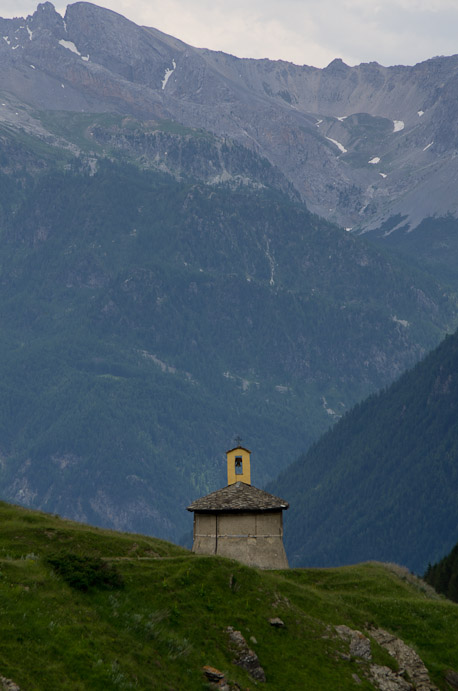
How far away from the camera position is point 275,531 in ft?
252

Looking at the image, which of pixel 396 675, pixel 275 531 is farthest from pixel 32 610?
pixel 275 531

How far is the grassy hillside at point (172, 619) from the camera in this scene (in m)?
47.0

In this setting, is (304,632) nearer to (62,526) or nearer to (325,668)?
(325,668)

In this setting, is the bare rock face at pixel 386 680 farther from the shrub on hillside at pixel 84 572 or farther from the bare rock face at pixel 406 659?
the shrub on hillside at pixel 84 572

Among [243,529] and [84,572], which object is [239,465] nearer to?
[243,529]

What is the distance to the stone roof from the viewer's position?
7612 cm

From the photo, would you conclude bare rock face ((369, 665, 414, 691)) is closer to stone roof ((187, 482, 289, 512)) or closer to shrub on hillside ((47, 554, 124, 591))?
shrub on hillside ((47, 554, 124, 591))

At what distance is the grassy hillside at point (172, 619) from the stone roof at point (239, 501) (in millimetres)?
6139

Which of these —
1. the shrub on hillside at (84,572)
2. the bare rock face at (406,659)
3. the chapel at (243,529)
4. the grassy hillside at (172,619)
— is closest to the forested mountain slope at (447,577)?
the chapel at (243,529)

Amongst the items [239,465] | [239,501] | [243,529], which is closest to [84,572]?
[243,529]

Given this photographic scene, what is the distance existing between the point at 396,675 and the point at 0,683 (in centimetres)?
2334

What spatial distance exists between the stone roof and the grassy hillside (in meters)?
6.14

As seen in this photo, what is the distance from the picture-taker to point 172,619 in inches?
2133

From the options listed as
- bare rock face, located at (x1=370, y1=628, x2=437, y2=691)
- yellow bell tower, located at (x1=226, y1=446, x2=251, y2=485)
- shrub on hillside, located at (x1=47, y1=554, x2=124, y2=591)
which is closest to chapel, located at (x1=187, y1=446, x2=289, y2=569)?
yellow bell tower, located at (x1=226, y1=446, x2=251, y2=485)
